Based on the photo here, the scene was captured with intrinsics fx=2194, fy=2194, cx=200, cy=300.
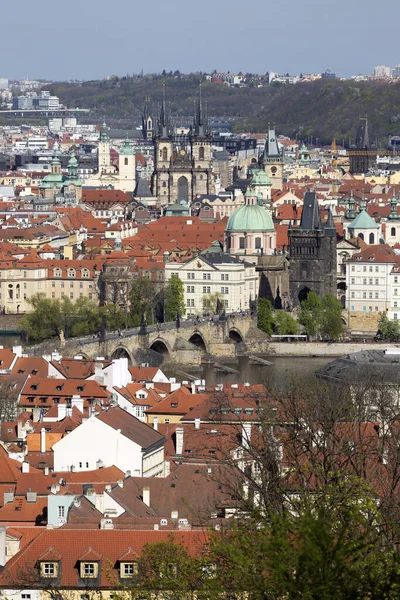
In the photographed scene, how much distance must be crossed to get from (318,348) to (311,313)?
342cm

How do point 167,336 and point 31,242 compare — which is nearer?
point 167,336

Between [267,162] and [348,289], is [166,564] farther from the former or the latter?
[267,162]

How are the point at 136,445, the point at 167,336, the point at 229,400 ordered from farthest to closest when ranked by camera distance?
the point at 167,336 < the point at 229,400 < the point at 136,445

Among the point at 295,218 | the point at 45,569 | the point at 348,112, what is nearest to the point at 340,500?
the point at 45,569

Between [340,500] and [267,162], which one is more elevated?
[340,500]

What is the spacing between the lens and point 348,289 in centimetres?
7481

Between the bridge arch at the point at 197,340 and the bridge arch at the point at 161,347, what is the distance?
260cm

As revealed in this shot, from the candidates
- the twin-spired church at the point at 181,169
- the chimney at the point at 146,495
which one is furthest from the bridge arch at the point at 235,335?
the twin-spired church at the point at 181,169

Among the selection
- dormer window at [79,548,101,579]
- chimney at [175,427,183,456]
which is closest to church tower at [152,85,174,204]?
chimney at [175,427,183,456]

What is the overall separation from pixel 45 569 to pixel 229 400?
615 inches

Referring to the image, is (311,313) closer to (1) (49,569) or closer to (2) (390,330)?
(2) (390,330)

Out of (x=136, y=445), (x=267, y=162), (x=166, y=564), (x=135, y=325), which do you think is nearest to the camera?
(x=166, y=564)

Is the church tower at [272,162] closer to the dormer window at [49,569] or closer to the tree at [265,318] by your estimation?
the tree at [265,318]

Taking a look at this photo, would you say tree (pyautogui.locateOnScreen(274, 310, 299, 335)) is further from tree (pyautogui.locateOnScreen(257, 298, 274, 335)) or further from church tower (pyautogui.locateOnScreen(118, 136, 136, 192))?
church tower (pyautogui.locateOnScreen(118, 136, 136, 192))
